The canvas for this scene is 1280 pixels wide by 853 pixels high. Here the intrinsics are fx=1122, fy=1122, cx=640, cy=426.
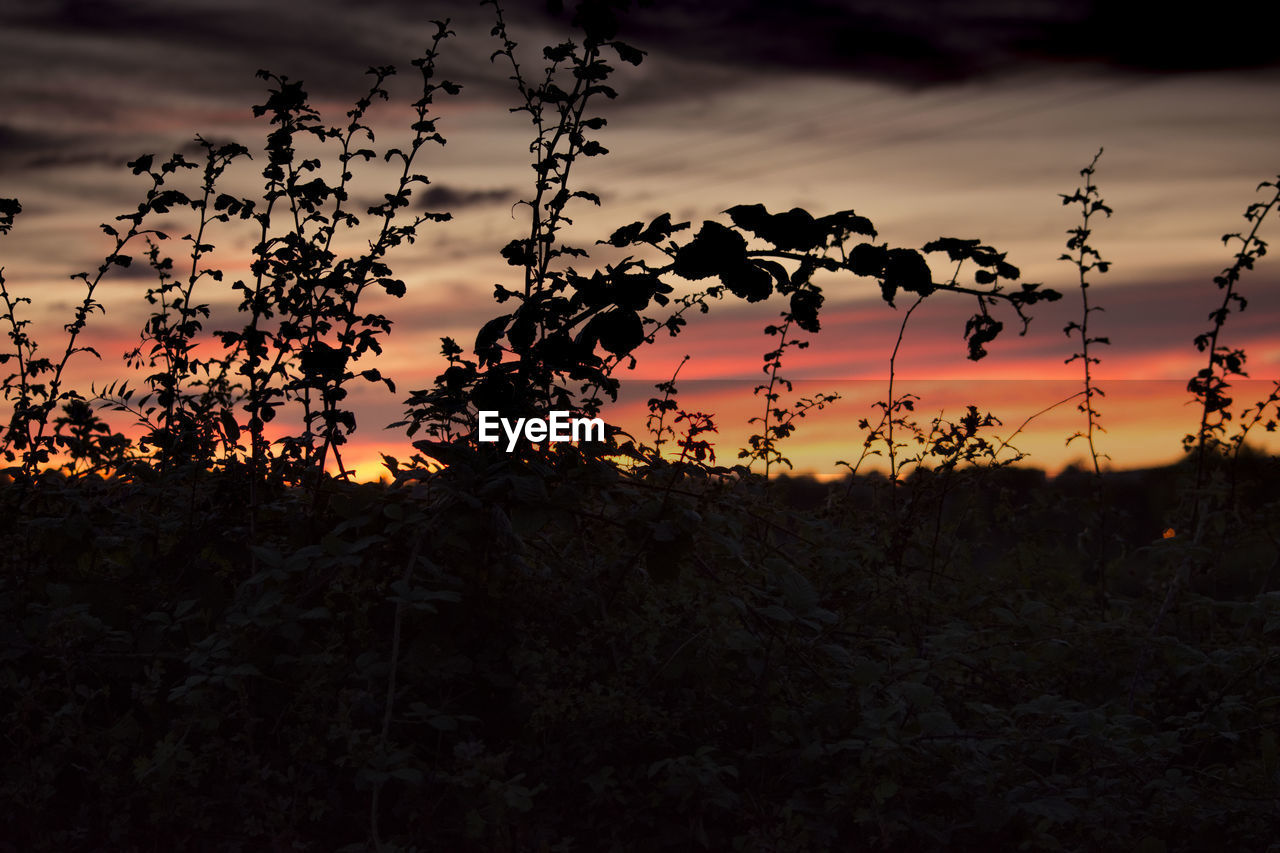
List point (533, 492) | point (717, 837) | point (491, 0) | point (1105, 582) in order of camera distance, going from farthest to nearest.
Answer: point (1105, 582) → point (491, 0) → point (717, 837) → point (533, 492)

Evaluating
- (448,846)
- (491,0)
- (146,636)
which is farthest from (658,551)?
(491,0)

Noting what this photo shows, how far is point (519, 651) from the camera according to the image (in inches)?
162

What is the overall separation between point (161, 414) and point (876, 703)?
3.76 meters

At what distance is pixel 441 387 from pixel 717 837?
6.41 ft

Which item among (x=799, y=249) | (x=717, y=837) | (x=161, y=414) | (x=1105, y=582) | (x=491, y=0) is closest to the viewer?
(x=799, y=249)

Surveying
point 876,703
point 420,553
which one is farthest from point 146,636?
point 876,703

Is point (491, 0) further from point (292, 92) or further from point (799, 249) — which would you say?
point (799, 249)

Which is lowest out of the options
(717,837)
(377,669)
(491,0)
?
(717,837)

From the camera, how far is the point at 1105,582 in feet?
27.7

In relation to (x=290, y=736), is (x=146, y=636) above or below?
above

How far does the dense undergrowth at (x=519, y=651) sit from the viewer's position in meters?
3.72

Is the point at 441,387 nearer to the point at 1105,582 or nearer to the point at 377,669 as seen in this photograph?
the point at 377,669

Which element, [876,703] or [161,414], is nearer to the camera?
[876,703]

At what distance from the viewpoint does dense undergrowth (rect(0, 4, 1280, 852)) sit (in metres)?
3.72
